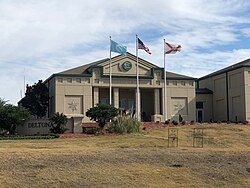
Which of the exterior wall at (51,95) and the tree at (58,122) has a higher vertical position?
the exterior wall at (51,95)

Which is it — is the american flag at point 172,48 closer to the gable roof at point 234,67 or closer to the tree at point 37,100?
the gable roof at point 234,67

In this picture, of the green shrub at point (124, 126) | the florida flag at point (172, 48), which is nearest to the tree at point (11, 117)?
the green shrub at point (124, 126)

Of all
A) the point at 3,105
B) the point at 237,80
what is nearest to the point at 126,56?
the point at 237,80

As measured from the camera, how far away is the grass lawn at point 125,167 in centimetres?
2031

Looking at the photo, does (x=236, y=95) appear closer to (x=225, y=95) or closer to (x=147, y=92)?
(x=225, y=95)

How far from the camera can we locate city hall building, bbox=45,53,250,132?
53.6 meters

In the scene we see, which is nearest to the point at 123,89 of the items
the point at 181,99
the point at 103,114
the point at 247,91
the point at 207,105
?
the point at 181,99

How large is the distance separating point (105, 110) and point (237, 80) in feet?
70.9

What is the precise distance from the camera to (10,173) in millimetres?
20797

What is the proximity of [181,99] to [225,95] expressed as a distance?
19.0 feet

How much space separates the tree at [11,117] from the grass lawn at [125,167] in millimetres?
8897

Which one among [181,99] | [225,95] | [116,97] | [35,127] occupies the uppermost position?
[225,95]

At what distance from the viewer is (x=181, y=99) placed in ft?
190

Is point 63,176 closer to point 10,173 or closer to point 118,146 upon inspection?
point 10,173
